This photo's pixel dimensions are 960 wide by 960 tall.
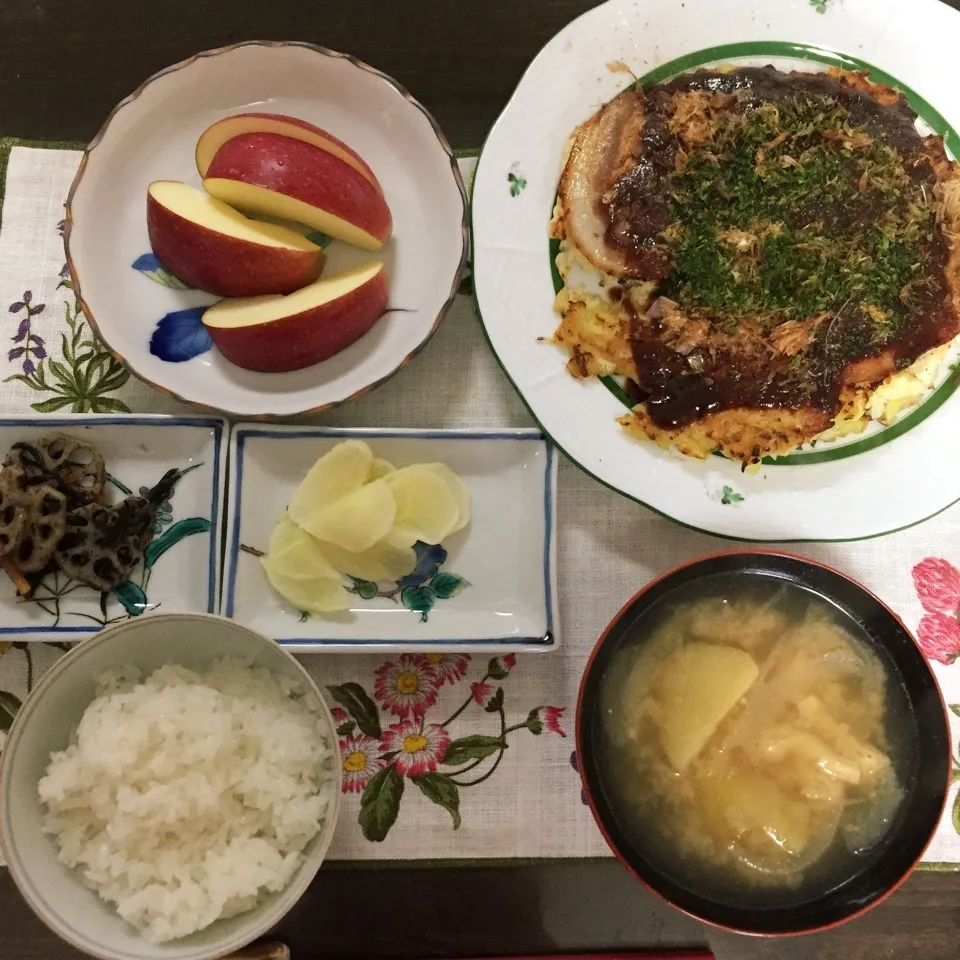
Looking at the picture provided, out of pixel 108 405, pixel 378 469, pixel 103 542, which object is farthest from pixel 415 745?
pixel 108 405

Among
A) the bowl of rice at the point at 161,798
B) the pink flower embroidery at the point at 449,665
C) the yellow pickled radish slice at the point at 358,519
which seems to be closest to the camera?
the bowl of rice at the point at 161,798

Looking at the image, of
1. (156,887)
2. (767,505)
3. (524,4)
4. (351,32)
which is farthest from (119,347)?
(767,505)

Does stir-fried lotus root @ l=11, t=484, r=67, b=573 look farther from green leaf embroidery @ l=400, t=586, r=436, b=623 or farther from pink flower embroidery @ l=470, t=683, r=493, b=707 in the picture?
pink flower embroidery @ l=470, t=683, r=493, b=707

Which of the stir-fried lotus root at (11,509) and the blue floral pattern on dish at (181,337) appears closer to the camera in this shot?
the stir-fried lotus root at (11,509)

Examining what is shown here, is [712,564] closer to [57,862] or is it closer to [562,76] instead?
[562,76]

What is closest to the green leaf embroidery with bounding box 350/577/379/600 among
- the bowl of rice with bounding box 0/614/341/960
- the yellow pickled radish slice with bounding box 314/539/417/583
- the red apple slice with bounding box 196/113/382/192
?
the yellow pickled radish slice with bounding box 314/539/417/583

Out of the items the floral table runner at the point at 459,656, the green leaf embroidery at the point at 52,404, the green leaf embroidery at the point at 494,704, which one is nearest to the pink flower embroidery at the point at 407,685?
the floral table runner at the point at 459,656

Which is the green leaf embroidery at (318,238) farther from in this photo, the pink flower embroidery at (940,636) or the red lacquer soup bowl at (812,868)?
the pink flower embroidery at (940,636)
